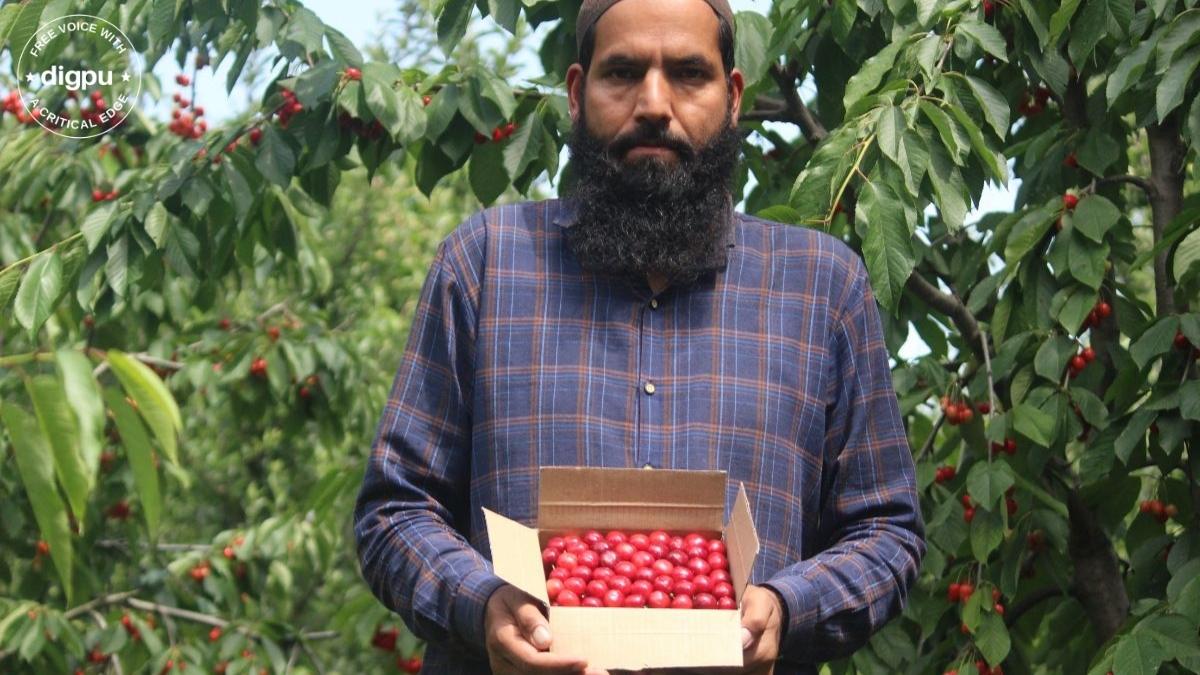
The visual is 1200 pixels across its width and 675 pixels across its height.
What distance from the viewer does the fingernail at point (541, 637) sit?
1.79 meters

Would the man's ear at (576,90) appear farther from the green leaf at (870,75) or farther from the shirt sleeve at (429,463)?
the green leaf at (870,75)

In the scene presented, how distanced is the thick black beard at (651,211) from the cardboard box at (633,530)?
0.34 metres

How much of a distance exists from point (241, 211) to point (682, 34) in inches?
102

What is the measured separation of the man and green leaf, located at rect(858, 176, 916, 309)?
77cm

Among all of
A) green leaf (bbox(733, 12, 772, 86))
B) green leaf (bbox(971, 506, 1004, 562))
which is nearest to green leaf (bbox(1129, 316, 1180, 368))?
green leaf (bbox(971, 506, 1004, 562))

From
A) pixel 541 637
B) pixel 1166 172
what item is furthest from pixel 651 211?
pixel 1166 172

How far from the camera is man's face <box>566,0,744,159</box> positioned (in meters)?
2.17

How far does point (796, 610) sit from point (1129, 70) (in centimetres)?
186

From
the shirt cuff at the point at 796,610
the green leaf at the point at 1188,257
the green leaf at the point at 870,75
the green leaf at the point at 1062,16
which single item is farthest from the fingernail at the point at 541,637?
the green leaf at the point at 1062,16

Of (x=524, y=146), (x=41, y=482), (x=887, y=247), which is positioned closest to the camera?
(x=41, y=482)

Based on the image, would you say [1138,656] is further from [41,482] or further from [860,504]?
[41,482]

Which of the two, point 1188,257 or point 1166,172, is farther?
point 1166,172

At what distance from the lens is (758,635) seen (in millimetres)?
1893

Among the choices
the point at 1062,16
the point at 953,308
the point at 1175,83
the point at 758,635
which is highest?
the point at 1062,16
